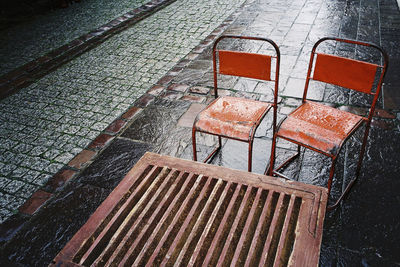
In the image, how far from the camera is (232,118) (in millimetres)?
2662

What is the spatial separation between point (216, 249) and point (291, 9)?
681 cm

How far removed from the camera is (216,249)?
1.59 m

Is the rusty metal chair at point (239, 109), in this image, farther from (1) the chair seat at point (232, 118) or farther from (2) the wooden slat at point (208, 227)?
(2) the wooden slat at point (208, 227)

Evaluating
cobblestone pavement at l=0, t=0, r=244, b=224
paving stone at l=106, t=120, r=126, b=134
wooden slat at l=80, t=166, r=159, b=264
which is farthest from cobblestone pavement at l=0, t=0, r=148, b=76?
wooden slat at l=80, t=166, r=159, b=264

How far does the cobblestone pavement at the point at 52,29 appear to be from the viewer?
19.6 feet

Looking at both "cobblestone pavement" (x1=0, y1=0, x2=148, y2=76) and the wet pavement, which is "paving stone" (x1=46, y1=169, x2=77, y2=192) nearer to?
the wet pavement

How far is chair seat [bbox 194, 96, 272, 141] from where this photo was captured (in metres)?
2.54

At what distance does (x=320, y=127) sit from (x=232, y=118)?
0.72 meters

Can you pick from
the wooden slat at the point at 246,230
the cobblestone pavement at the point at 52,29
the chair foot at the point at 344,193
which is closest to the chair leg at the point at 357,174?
the chair foot at the point at 344,193

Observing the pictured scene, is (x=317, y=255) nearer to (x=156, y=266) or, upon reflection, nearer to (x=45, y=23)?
(x=156, y=266)

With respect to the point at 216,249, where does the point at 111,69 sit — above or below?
below

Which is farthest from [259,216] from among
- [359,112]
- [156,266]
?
[359,112]

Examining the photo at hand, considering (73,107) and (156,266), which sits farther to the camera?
(73,107)

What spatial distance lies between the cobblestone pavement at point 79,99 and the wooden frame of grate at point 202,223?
1684 millimetres
